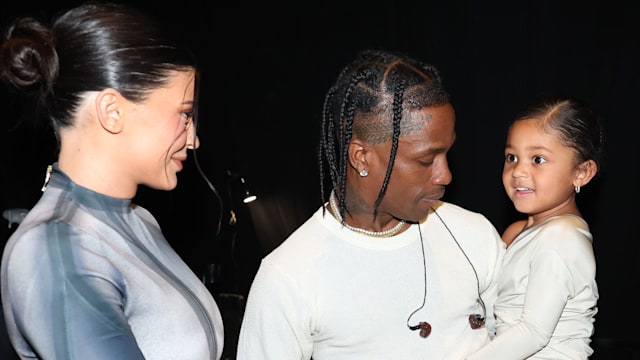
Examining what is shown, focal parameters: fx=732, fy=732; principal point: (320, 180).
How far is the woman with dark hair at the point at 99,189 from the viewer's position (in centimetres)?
111

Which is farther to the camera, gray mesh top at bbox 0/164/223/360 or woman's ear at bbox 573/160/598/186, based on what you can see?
woman's ear at bbox 573/160/598/186

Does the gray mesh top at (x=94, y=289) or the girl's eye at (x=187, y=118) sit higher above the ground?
the girl's eye at (x=187, y=118)

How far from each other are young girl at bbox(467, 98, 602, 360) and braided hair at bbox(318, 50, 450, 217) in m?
0.42

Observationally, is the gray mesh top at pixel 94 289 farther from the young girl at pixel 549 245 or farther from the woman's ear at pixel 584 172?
the woman's ear at pixel 584 172

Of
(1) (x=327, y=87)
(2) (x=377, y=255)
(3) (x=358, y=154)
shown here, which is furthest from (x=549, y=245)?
(1) (x=327, y=87)

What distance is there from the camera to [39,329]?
3.61 ft

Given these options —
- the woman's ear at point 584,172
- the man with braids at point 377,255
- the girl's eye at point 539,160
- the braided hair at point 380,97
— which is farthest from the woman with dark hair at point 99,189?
the woman's ear at point 584,172

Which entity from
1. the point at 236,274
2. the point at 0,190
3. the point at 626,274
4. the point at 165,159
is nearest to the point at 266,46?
the point at 236,274

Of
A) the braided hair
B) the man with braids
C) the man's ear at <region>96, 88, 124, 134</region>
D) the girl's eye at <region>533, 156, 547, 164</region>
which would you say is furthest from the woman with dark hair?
the girl's eye at <region>533, 156, 547, 164</region>

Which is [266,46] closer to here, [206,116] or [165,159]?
[206,116]

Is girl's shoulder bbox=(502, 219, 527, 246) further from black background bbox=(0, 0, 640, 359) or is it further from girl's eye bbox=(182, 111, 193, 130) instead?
black background bbox=(0, 0, 640, 359)

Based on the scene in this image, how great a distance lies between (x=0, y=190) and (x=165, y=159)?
110 inches

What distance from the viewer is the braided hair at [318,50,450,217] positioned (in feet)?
5.28

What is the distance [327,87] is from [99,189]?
2.39 m
